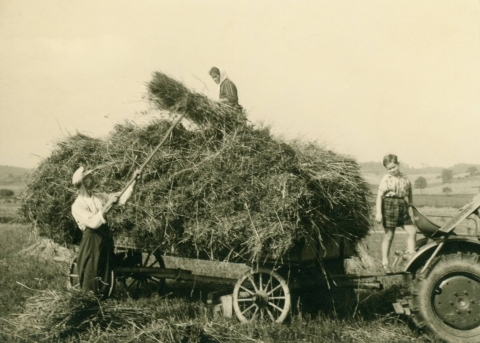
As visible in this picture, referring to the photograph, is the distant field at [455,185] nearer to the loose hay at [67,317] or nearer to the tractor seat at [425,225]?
the tractor seat at [425,225]

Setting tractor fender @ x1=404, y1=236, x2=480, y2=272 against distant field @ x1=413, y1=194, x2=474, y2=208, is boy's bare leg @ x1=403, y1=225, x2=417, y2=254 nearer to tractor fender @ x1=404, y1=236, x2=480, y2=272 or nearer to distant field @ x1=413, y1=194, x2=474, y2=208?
tractor fender @ x1=404, y1=236, x2=480, y2=272

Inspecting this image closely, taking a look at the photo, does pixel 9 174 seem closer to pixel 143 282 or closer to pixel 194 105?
pixel 143 282

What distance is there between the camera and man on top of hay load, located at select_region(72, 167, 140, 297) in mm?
5047

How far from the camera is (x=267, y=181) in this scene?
5016 mm

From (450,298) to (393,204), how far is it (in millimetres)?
1542

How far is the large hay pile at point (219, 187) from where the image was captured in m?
4.96

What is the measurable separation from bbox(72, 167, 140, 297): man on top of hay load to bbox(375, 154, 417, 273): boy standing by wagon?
3.18 meters

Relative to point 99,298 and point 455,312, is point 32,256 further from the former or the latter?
point 455,312

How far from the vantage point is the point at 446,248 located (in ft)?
16.2

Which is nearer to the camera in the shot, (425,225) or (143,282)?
(425,225)

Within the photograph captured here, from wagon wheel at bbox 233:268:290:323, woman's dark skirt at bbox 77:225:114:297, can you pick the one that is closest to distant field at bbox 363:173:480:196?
wagon wheel at bbox 233:268:290:323

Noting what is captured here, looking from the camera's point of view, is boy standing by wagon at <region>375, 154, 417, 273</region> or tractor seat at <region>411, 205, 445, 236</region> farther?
boy standing by wagon at <region>375, 154, 417, 273</region>

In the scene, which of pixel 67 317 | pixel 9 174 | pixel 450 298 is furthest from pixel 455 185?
pixel 9 174

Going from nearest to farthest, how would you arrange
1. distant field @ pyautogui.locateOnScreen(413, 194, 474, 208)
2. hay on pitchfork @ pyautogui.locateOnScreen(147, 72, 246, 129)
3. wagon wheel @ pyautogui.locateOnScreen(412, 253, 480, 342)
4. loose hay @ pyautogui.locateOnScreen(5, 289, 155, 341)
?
1. loose hay @ pyautogui.locateOnScreen(5, 289, 155, 341)
2. wagon wheel @ pyautogui.locateOnScreen(412, 253, 480, 342)
3. hay on pitchfork @ pyautogui.locateOnScreen(147, 72, 246, 129)
4. distant field @ pyautogui.locateOnScreen(413, 194, 474, 208)
